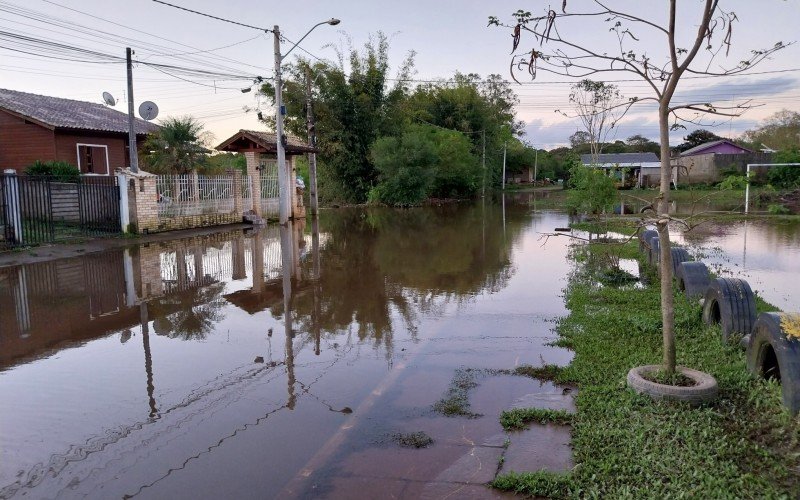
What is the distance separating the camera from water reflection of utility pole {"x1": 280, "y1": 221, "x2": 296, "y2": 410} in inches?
237

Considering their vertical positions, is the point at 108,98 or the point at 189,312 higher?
the point at 108,98

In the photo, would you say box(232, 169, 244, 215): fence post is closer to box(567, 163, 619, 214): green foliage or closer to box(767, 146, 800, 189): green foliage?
box(567, 163, 619, 214): green foliage

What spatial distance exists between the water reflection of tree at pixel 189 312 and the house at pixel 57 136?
57.5ft

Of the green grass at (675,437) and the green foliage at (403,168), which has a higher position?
the green foliage at (403,168)

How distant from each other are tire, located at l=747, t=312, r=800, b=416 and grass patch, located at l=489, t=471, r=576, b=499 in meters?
1.88

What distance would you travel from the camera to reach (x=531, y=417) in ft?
16.1

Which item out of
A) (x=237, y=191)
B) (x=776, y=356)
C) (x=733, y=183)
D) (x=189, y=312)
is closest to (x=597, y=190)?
(x=733, y=183)

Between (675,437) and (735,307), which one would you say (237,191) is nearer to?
(735,307)

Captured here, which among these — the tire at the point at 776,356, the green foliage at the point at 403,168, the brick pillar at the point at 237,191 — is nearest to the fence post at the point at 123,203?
the brick pillar at the point at 237,191

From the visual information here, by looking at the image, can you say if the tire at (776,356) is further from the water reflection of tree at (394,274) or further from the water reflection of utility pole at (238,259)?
the water reflection of utility pole at (238,259)

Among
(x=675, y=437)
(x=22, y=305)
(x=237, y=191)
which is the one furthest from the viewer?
(x=237, y=191)

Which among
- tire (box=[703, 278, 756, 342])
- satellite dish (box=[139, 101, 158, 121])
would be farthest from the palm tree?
tire (box=[703, 278, 756, 342])

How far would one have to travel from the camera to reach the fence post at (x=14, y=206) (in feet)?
50.2

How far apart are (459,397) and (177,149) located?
67.3ft
